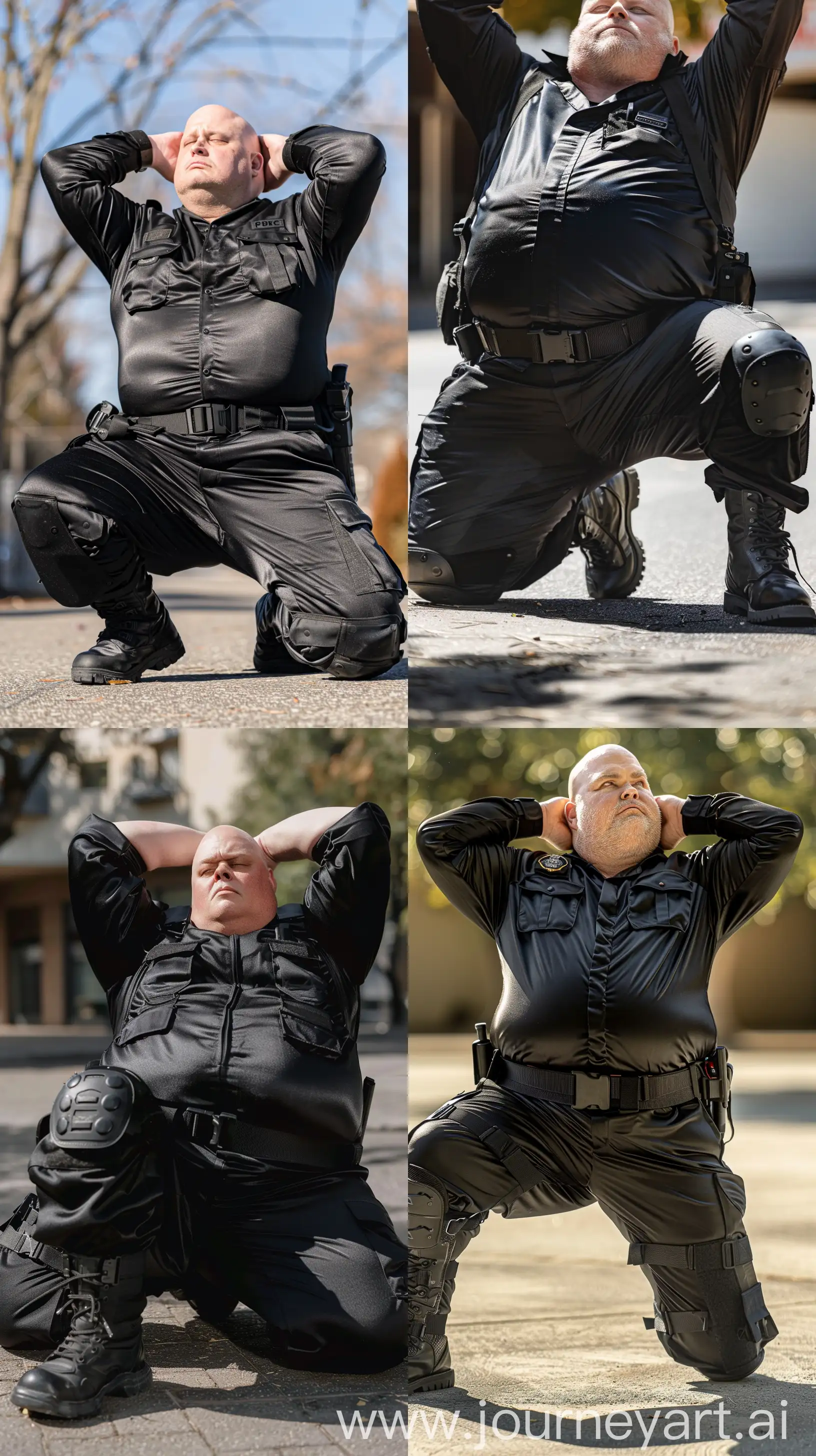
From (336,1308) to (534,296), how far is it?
9.17ft

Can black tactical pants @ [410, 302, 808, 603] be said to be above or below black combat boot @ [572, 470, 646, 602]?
above

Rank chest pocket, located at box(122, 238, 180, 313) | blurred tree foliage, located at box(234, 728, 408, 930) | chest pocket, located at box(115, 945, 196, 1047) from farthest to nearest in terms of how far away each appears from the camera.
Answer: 1. blurred tree foliage, located at box(234, 728, 408, 930)
2. chest pocket, located at box(122, 238, 180, 313)
3. chest pocket, located at box(115, 945, 196, 1047)

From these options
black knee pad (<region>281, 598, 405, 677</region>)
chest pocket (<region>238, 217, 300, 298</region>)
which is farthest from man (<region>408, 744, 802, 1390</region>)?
chest pocket (<region>238, 217, 300, 298</region>)

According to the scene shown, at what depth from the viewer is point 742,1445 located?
12.2ft

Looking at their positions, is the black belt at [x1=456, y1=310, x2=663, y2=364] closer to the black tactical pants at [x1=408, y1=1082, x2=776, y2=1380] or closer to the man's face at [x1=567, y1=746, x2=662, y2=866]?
the man's face at [x1=567, y1=746, x2=662, y2=866]

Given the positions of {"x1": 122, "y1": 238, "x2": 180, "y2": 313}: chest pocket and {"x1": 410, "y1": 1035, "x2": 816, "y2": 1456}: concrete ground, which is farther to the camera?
{"x1": 122, "y1": 238, "x2": 180, "y2": 313}: chest pocket

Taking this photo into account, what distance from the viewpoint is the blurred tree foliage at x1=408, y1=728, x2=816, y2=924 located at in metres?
9.83

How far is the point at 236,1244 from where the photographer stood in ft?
13.2

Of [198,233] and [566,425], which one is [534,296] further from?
[198,233]

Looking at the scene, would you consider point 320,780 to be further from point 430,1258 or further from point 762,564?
point 430,1258

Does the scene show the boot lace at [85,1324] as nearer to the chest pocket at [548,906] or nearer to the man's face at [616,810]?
the chest pocket at [548,906]

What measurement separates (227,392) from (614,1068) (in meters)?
2.17

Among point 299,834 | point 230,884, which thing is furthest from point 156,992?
point 299,834

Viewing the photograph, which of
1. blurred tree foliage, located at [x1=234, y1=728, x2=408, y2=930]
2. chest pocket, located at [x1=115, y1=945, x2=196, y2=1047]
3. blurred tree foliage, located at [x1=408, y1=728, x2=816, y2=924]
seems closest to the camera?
chest pocket, located at [x1=115, y1=945, x2=196, y2=1047]
